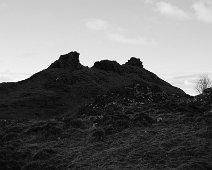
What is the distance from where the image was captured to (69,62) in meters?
98.8

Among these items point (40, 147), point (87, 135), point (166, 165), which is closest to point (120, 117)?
point (87, 135)

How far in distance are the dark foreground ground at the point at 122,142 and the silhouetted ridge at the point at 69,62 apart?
6508 cm

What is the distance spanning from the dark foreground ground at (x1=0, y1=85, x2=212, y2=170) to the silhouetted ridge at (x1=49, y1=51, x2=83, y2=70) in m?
65.1

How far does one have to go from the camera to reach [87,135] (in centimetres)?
2675

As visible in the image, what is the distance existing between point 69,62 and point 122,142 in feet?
253

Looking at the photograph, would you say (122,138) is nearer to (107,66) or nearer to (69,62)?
(69,62)

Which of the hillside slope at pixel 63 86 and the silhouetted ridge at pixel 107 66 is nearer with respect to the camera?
the hillside slope at pixel 63 86

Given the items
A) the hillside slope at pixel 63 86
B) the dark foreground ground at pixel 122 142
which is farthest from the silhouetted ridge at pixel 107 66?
the dark foreground ground at pixel 122 142

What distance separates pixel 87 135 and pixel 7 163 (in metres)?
7.30

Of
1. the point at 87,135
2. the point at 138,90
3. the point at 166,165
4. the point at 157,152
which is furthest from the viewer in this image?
the point at 138,90

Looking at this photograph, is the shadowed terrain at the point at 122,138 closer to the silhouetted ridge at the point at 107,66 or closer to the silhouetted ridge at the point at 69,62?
the silhouetted ridge at the point at 69,62

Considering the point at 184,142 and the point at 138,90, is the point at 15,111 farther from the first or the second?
the point at 184,142

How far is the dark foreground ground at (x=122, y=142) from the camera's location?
19.2m

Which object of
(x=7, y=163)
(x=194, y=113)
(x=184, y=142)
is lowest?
(x=7, y=163)
